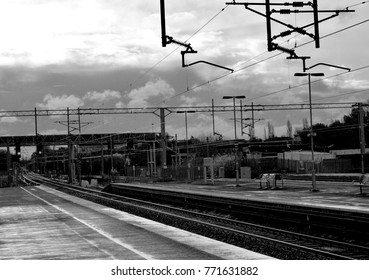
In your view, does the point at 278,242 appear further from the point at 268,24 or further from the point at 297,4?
the point at 297,4

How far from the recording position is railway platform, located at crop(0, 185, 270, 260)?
50.7 feet

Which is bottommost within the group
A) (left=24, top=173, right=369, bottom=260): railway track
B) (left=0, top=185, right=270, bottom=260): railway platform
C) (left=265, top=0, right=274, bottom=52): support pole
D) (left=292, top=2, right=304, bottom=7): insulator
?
(left=24, top=173, right=369, bottom=260): railway track

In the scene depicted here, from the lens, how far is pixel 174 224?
85.6 ft

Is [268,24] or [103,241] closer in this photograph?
[103,241]

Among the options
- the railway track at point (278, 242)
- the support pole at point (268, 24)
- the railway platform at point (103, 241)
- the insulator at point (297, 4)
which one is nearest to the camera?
the railway platform at point (103, 241)

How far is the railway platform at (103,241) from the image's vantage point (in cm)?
1545

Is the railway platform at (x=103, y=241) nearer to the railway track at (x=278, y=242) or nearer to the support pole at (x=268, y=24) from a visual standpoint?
the railway track at (x=278, y=242)

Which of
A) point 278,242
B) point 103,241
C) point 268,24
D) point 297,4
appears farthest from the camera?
point 268,24

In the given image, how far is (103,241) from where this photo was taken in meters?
18.4

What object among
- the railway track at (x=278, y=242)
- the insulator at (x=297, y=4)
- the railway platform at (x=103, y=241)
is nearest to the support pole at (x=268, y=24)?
the insulator at (x=297, y=4)

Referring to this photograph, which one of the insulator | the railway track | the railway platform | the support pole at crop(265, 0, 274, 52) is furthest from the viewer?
the support pole at crop(265, 0, 274, 52)

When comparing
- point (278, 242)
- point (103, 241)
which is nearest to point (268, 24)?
point (278, 242)

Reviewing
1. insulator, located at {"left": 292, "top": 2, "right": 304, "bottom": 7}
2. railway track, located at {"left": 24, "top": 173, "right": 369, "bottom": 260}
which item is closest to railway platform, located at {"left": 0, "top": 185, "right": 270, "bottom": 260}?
railway track, located at {"left": 24, "top": 173, "right": 369, "bottom": 260}

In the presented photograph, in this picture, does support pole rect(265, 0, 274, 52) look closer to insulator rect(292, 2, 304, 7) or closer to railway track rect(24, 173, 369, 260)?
insulator rect(292, 2, 304, 7)
